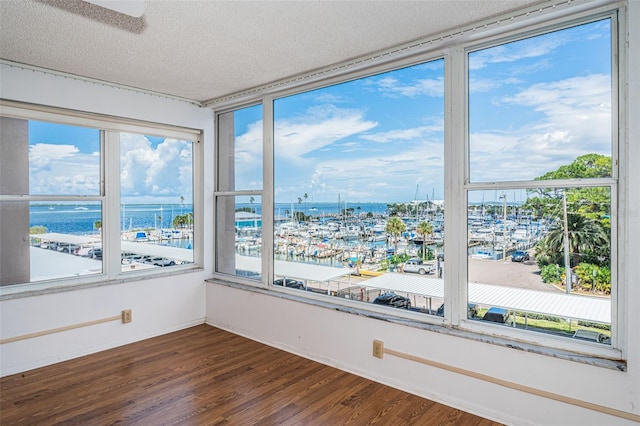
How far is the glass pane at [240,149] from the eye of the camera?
405 centimetres

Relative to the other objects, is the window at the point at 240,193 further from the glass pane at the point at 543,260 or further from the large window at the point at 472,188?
the glass pane at the point at 543,260

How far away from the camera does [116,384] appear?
114 inches

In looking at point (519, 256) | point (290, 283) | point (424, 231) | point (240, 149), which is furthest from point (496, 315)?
point (240, 149)

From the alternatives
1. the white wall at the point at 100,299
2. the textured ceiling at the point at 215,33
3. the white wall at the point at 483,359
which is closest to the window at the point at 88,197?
the white wall at the point at 100,299

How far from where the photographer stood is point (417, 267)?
9.46 ft

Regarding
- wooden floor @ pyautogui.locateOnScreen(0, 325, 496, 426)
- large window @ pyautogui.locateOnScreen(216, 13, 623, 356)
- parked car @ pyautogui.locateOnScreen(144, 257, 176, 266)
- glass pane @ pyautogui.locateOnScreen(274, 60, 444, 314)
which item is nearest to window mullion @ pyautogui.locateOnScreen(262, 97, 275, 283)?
glass pane @ pyautogui.locateOnScreen(274, 60, 444, 314)

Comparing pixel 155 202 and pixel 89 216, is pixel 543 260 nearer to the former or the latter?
pixel 155 202

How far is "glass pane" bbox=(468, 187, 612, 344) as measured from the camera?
7.11ft

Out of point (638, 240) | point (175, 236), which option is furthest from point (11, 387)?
point (638, 240)

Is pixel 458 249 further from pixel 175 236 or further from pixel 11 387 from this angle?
pixel 11 387

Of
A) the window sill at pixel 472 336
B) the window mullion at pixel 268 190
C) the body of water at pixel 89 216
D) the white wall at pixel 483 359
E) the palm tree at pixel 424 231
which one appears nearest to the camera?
the white wall at pixel 483 359

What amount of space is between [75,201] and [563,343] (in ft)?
13.2

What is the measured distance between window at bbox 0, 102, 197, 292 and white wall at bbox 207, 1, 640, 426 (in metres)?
1.40

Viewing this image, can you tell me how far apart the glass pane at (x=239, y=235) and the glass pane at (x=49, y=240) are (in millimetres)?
1250
